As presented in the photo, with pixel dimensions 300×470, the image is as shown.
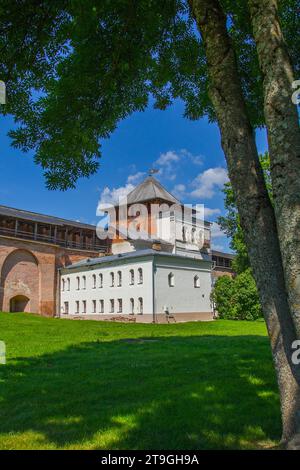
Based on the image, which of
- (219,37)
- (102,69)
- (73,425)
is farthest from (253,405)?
(102,69)

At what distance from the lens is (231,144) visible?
432 centimetres

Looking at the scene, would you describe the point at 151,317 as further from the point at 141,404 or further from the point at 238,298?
Result: the point at 141,404

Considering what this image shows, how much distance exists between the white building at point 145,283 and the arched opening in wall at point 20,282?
141 inches

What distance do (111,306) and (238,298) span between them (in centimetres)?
1295

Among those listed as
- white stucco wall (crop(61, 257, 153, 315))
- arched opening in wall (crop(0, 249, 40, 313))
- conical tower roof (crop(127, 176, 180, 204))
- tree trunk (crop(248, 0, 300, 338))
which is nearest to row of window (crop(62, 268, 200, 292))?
white stucco wall (crop(61, 257, 153, 315))

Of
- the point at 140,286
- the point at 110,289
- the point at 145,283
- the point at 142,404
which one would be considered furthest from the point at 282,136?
the point at 110,289

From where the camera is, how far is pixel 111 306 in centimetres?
4194

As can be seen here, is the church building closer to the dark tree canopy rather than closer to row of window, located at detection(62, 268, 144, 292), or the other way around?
row of window, located at detection(62, 268, 144, 292)

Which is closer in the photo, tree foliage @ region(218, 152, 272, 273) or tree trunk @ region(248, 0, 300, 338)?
tree trunk @ region(248, 0, 300, 338)

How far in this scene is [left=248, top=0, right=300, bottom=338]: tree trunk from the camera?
359 centimetres

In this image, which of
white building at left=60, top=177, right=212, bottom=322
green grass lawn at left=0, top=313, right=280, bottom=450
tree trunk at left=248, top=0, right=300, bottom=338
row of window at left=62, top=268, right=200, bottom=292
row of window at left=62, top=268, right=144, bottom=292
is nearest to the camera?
tree trunk at left=248, top=0, right=300, bottom=338

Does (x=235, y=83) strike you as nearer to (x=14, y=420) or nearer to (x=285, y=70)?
(x=285, y=70)

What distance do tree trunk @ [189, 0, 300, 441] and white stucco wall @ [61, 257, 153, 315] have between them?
33.9m
